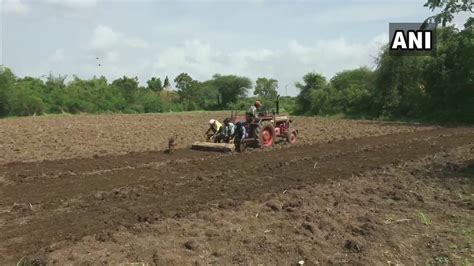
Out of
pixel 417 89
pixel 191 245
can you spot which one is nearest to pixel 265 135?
pixel 191 245

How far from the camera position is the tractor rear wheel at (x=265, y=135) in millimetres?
16625

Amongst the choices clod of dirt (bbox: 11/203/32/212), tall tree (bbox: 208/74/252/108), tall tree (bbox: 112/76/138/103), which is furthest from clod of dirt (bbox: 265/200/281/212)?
tall tree (bbox: 208/74/252/108)

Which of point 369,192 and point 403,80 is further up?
point 403,80

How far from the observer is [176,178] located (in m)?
11.6

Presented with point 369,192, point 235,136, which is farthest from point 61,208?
point 235,136

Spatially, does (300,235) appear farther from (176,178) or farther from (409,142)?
(409,142)

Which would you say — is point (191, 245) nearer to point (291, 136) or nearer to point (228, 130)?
point (228, 130)

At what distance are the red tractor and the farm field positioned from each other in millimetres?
560

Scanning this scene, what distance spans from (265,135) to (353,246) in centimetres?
1077

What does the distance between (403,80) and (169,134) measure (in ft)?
74.7

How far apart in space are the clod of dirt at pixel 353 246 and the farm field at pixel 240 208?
0.04ft

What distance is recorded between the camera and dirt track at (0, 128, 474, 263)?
6594 millimetres

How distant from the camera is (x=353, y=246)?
22.1ft

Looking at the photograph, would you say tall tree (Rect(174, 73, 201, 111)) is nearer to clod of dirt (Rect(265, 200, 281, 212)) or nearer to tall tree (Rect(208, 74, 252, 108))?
tall tree (Rect(208, 74, 252, 108))
